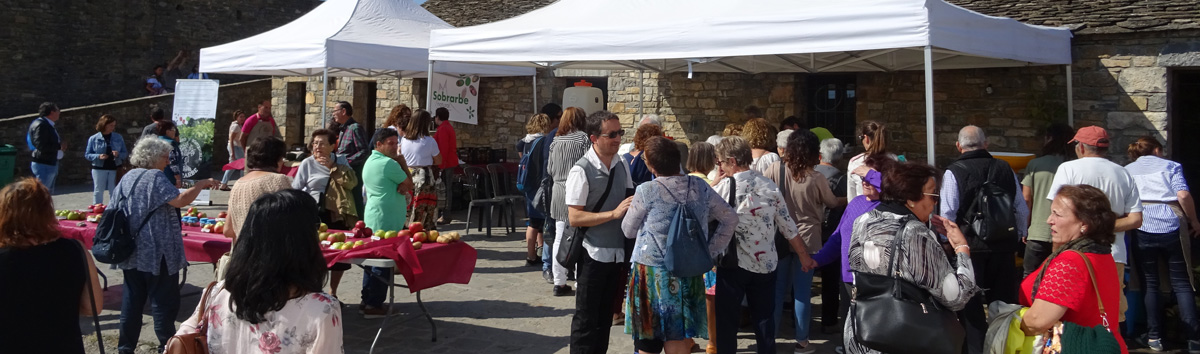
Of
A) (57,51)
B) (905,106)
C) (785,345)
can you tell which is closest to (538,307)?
(785,345)

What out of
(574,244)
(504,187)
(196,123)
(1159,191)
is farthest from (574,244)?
(196,123)

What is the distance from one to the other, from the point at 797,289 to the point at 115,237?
12.4 feet

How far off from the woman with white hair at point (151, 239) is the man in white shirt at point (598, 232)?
2.09 meters

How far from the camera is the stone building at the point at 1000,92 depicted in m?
8.42

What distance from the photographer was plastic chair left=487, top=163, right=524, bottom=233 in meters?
9.31

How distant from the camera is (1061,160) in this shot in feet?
18.9

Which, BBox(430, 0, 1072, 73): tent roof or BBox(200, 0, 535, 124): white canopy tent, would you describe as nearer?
BBox(430, 0, 1072, 73): tent roof

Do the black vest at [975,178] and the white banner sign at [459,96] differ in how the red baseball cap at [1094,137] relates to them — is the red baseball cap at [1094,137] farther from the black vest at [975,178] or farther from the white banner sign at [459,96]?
the white banner sign at [459,96]

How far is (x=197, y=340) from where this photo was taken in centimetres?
260

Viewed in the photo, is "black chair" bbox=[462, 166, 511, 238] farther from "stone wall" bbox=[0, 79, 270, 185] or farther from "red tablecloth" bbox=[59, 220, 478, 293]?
"stone wall" bbox=[0, 79, 270, 185]

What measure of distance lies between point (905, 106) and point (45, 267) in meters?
8.98

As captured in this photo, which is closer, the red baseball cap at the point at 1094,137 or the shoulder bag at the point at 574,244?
the shoulder bag at the point at 574,244

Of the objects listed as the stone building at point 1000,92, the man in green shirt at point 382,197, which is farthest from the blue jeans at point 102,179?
the man in green shirt at point 382,197

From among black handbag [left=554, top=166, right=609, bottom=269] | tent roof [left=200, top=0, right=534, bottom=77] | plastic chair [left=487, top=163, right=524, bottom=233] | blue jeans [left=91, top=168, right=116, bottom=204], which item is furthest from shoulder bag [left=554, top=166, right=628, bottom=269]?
blue jeans [left=91, top=168, right=116, bottom=204]
